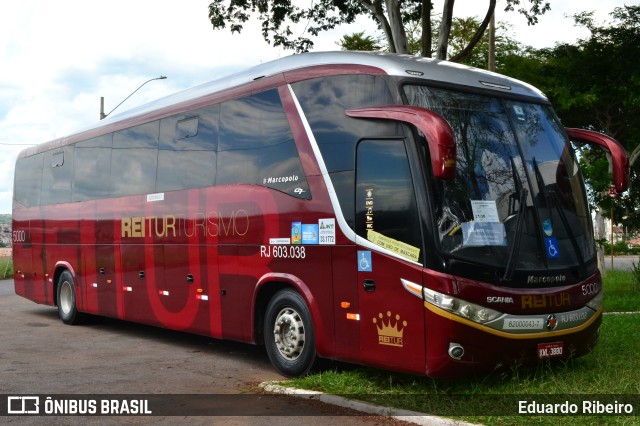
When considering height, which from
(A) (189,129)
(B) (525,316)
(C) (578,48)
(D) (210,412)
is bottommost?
(D) (210,412)

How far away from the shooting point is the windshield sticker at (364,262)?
8.30m

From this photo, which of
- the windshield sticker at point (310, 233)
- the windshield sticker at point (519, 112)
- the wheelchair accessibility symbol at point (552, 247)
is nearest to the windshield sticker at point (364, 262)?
the windshield sticker at point (310, 233)

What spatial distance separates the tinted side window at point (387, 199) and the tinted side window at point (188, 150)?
315cm

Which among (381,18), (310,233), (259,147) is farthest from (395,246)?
(381,18)

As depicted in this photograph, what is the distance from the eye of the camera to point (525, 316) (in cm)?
798

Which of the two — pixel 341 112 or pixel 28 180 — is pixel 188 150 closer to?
pixel 341 112

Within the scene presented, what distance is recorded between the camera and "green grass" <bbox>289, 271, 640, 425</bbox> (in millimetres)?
7199

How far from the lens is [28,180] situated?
17.7 m

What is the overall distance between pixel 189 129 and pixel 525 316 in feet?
18.8

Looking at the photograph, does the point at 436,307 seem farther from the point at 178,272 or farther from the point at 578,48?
the point at 578,48

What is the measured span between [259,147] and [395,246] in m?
2.76

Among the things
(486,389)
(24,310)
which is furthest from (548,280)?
(24,310)

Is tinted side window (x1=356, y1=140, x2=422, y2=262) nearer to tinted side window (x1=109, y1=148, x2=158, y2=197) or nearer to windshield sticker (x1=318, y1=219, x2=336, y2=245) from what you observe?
windshield sticker (x1=318, y1=219, x2=336, y2=245)

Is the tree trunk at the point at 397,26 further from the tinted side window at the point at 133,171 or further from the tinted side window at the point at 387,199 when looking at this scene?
the tinted side window at the point at 387,199
